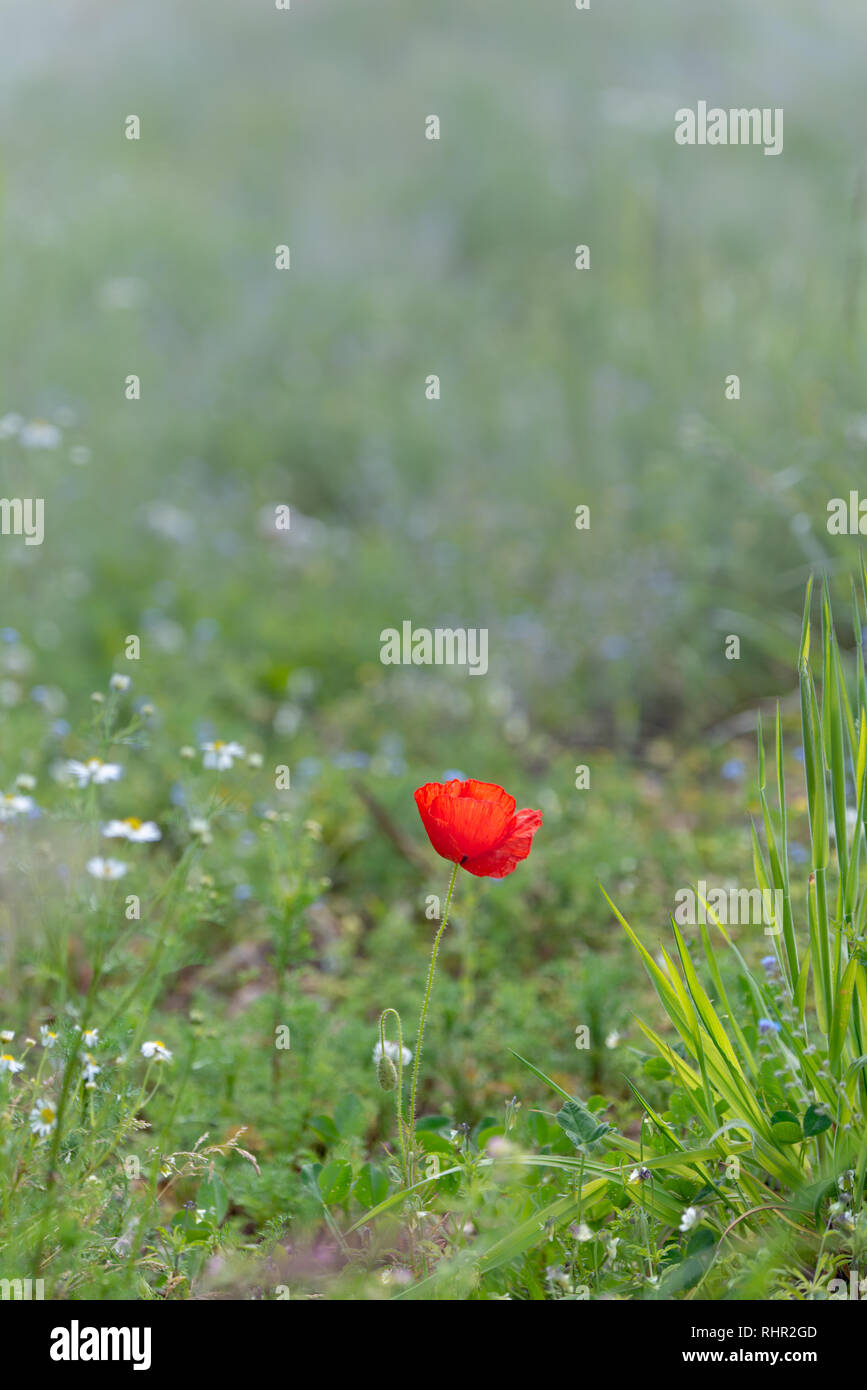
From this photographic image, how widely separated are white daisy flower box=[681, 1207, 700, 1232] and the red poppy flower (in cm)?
49

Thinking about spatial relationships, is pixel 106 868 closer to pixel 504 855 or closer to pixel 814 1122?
pixel 504 855

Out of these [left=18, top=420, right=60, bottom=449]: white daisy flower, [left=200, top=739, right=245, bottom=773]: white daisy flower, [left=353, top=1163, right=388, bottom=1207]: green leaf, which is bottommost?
[left=353, top=1163, right=388, bottom=1207]: green leaf

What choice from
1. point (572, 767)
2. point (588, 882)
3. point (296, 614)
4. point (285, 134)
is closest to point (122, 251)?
point (285, 134)

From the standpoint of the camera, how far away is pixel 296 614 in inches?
174

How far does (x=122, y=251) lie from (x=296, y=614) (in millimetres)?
3755

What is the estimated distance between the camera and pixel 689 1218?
1.46 metres

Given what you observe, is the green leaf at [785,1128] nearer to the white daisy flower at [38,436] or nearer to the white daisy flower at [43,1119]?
the white daisy flower at [43,1119]

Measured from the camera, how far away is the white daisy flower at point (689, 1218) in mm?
1461

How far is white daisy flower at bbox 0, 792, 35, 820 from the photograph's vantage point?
1.91 metres

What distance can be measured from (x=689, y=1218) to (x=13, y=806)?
4.02ft

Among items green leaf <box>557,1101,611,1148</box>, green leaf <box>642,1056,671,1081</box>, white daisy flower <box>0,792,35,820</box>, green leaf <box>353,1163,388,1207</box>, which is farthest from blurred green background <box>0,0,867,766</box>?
green leaf <box>353,1163,388,1207</box>

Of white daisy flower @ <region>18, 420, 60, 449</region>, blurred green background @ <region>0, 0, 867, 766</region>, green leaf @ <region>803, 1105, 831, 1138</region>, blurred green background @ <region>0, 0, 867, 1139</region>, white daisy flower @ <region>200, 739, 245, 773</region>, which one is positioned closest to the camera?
green leaf @ <region>803, 1105, 831, 1138</region>

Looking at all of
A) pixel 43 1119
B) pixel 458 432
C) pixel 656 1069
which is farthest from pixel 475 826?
pixel 458 432

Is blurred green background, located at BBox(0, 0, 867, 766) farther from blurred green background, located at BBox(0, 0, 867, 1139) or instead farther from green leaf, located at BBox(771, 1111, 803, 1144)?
green leaf, located at BBox(771, 1111, 803, 1144)
